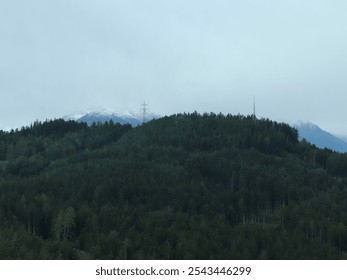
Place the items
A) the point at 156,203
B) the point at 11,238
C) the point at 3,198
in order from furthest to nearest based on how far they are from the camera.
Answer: the point at 156,203 → the point at 3,198 → the point at 11,238

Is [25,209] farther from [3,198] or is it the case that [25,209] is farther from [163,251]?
[163,251]

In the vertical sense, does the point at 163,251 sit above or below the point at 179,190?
below

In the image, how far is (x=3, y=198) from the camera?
16000 cm

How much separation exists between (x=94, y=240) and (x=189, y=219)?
4283 centimetres

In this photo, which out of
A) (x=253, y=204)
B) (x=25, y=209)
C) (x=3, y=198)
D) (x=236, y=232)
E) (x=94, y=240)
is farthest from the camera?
(x=253, y=204)

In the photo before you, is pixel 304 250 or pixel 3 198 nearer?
pixel 304 250

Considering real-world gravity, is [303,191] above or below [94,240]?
above

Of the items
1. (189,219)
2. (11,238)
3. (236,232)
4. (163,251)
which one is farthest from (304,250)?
(11,238)

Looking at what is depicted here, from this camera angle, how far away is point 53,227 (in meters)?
142

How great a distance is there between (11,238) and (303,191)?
141 metres
